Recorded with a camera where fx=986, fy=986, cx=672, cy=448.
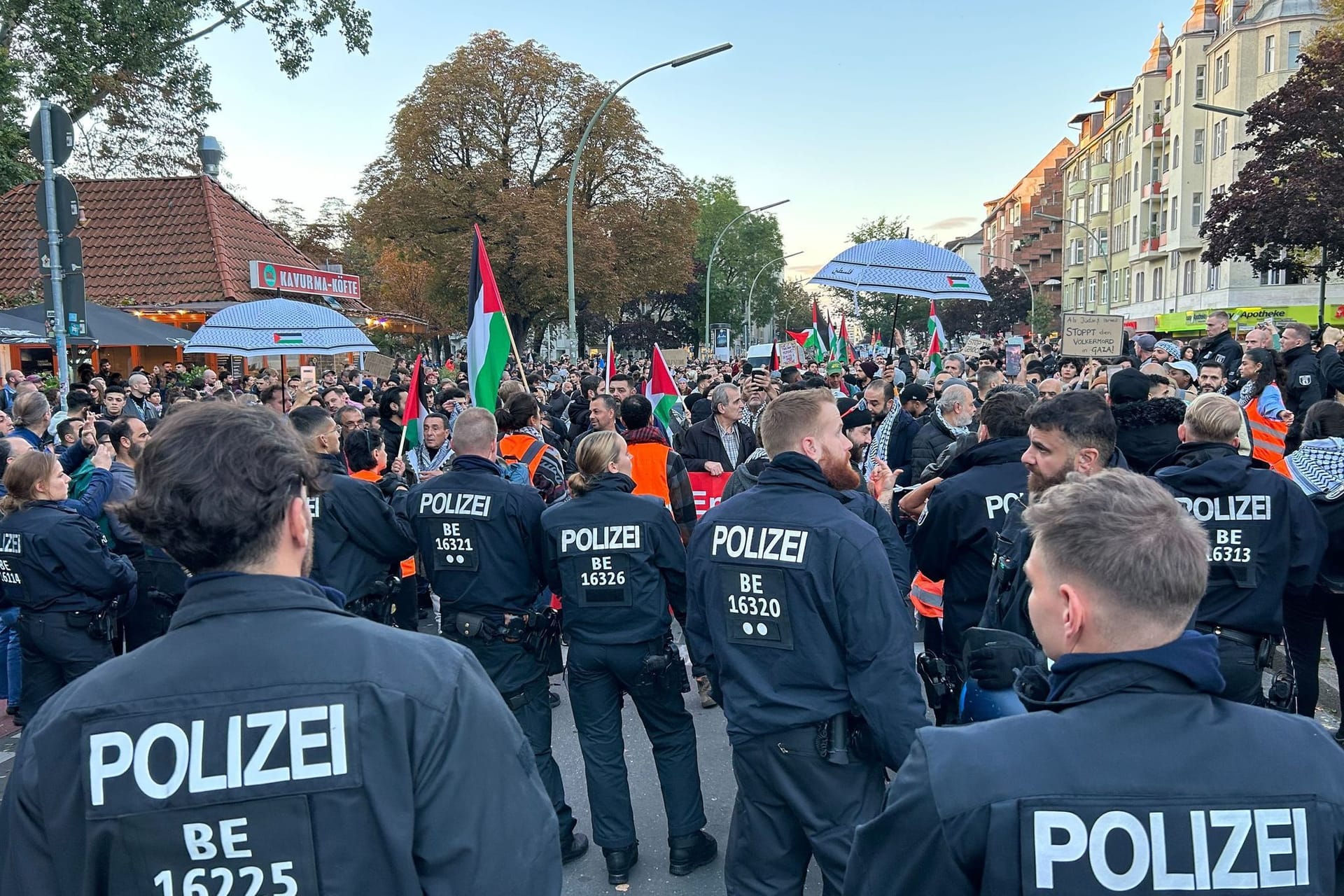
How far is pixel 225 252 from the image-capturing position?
26.3 m

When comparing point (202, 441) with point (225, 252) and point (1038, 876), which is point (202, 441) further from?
point (225, 252)

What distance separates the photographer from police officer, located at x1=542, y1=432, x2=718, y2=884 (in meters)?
4.44

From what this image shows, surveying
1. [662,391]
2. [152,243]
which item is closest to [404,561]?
[662,391]

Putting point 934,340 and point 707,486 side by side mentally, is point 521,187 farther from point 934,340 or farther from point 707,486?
point 707,486

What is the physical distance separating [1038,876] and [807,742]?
1.86 m

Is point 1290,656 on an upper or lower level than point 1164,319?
lower

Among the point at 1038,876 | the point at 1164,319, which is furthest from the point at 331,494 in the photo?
the point at 1164,319

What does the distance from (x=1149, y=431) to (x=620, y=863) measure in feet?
11.3

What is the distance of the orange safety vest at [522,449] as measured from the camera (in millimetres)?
7344

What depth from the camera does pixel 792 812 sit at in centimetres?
343

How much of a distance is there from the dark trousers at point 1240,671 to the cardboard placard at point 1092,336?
11.7 meters

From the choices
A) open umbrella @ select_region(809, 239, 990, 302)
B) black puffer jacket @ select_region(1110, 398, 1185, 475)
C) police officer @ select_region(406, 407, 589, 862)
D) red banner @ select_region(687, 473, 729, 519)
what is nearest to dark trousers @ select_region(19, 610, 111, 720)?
police officer @ select_region(406, 407, 589, 862)

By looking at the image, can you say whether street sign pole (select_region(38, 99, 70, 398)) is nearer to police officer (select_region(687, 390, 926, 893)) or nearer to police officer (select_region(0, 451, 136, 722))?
police officer (select_region(0, 451, 136, 722))

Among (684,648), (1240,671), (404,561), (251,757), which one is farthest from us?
(684,648)
